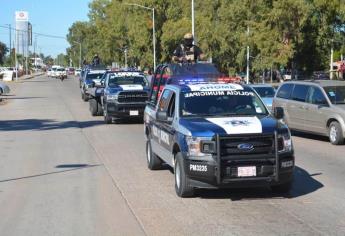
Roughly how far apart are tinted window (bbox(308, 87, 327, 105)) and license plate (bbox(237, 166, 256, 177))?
879 cm

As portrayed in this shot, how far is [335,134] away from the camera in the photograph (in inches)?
633

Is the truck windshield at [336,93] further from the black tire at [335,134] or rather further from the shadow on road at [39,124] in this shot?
the shadow on road at [39,124]

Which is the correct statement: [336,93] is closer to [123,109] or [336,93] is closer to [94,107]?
[123,109]

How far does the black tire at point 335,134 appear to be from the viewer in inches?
626

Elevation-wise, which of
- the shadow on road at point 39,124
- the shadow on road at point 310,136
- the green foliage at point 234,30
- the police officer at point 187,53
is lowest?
the shadow on road at point 310,136

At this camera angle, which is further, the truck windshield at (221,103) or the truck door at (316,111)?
the truck door at (316,111)

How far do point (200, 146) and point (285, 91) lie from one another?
1080 cm

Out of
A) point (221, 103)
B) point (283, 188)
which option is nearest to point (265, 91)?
point (221, 103)

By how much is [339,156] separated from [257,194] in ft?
16.4

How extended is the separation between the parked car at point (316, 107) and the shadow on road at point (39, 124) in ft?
23.9

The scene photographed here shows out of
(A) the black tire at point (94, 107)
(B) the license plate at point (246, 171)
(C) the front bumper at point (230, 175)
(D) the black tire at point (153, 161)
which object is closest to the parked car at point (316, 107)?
(D) the black tire at point (153, 161)

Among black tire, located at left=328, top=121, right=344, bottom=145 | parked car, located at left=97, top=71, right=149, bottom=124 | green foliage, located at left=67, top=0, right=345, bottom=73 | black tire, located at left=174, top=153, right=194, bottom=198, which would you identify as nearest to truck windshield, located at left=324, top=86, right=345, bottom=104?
black tire, located at left=328, top=121, right=344, bottom=145

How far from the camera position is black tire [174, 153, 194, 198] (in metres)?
9.01

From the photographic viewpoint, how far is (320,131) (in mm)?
16953
